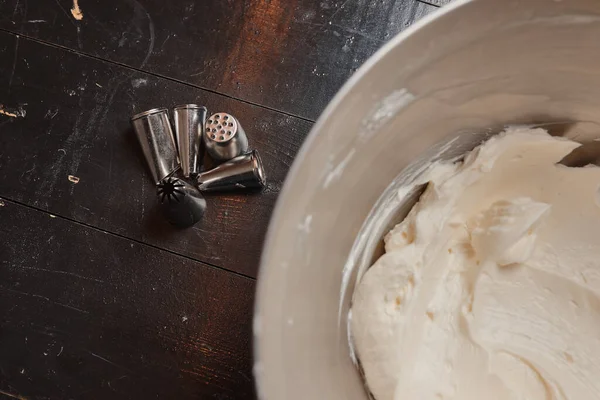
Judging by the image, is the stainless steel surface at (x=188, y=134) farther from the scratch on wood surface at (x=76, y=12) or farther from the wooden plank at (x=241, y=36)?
the scratch on wood surface at (x=76, y=12)

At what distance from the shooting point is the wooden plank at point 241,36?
1.01 m

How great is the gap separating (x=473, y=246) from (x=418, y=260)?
0.13m

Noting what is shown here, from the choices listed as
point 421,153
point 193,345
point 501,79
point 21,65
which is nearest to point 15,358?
point 193,345

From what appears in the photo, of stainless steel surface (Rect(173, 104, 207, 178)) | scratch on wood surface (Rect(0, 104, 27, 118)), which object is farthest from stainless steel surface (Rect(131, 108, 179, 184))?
scratch on wood surface (Rect(0, 104, 27, 118))

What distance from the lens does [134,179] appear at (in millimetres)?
1008

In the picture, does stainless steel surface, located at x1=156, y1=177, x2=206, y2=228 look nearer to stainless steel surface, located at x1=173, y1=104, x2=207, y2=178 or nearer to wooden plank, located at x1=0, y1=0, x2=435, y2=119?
stainless steel surface, located at x1=173, y1=104, x2=207, y2=178

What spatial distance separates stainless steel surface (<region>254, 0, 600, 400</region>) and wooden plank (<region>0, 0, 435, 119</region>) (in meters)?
0.29

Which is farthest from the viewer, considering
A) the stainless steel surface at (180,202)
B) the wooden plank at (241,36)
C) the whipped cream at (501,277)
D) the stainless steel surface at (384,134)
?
the wooden plank at (241,36)

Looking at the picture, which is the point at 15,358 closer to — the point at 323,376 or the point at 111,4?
the point at 323,376

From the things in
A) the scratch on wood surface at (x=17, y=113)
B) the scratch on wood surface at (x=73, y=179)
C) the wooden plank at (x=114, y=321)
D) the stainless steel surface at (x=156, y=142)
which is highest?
the stainless steel surface at (x=156, y=142)

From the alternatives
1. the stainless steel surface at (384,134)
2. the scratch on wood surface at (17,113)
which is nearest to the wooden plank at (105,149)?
the scratch on wood surface at (17,113)

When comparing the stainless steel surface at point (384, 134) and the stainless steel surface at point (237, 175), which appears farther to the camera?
the stainless steel surface at point (237, 175)

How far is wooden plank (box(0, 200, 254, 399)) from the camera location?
0.93m

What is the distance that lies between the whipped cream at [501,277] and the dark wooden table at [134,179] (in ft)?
0.99
